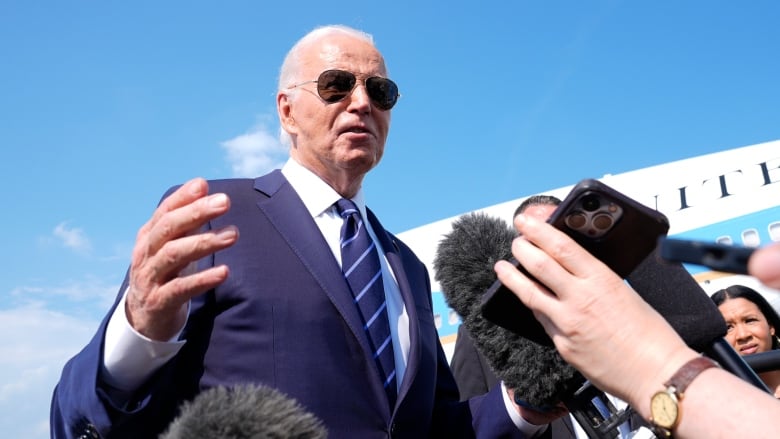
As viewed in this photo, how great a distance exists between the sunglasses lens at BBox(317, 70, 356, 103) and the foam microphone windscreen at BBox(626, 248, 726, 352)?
154cm

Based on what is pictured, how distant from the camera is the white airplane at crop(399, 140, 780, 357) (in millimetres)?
14914

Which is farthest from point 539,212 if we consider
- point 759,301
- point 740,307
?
point 759,301

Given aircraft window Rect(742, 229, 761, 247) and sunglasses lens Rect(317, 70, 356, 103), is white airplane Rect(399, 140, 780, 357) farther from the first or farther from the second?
sunglasses lens Rect(317, 70, 356, 103)

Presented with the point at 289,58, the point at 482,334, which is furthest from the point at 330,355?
the point at 289,58

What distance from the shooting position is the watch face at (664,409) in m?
1.27

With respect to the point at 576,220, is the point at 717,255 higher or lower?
lower

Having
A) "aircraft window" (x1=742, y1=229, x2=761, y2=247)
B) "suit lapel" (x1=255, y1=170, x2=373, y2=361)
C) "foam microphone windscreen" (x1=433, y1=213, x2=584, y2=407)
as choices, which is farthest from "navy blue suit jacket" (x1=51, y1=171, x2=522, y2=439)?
"aircraft window" (x1=742, y1=229, x2=761, y2=247)

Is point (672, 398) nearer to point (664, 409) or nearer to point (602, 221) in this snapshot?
point (664, 409)

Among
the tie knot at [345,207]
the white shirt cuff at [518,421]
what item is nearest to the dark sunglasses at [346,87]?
the tie knot at [345,207]

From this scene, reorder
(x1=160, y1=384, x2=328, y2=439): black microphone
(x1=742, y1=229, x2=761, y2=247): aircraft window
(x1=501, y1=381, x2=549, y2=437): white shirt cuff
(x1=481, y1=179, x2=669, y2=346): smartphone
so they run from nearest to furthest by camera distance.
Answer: (x1=160, y1=384, x2=328, y2=439): black microphone → (x1=481, y1=179, x2=669, y2=346): smartphone → (x1=501, y1=381, x2=549, y2=437): white shirt cuff → (x1=742, y1=229, x2=761, y2=247): aircraft window

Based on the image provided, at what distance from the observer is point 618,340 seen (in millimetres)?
1306

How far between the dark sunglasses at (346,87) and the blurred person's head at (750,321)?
377 centimetres

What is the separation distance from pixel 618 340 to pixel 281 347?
1139 mm

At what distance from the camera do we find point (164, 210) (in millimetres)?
1553
